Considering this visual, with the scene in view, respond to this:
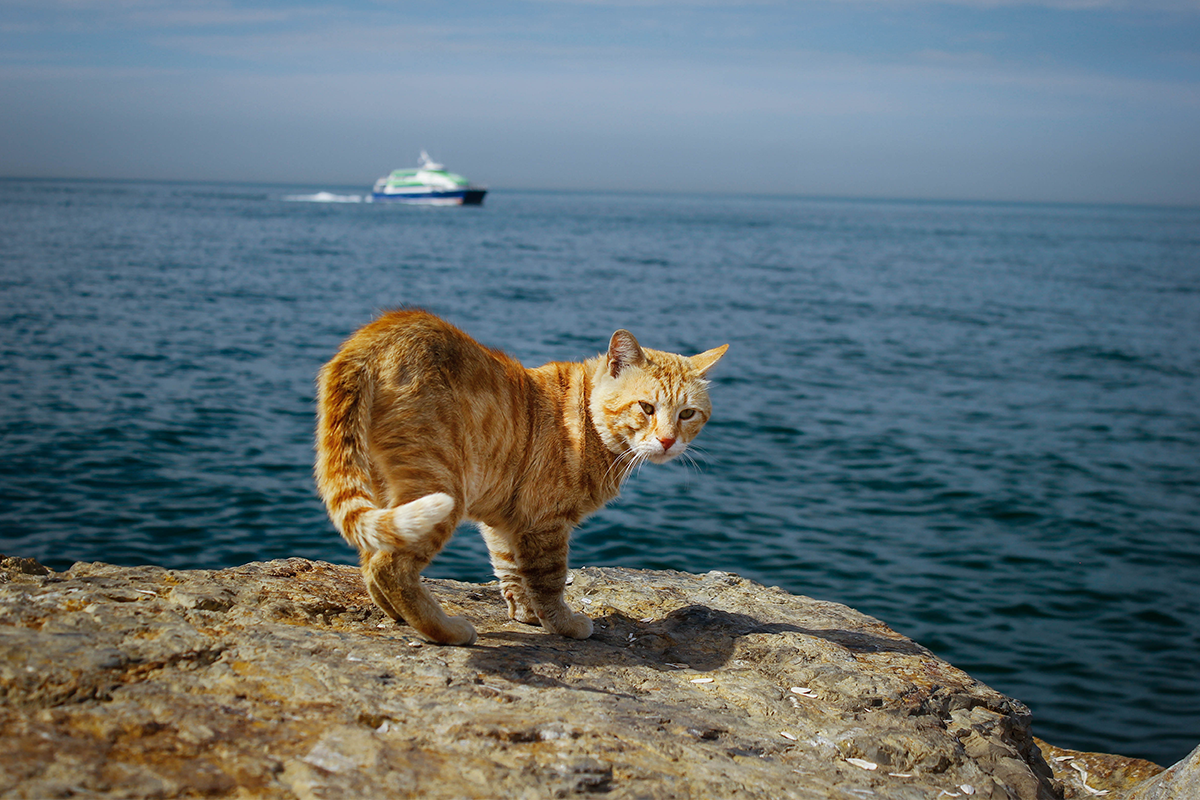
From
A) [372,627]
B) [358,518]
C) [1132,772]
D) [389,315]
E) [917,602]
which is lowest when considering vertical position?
[917,602]

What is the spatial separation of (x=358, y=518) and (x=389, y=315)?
0.97m

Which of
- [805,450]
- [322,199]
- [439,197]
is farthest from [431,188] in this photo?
[805,450]

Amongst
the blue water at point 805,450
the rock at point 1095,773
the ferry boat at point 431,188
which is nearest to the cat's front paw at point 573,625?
the rock at point 1095,773

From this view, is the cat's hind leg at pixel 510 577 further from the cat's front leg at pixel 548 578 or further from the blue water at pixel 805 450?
the blue water at pixel 805 450

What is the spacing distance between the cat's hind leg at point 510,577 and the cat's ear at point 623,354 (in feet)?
3.26

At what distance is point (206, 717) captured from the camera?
87.5 inches

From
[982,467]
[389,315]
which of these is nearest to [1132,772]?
[389,315]

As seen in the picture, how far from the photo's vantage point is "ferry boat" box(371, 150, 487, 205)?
87188 millimetres

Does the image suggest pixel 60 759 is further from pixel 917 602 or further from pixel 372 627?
pixel 917 602

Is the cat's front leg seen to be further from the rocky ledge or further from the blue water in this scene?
the blue water

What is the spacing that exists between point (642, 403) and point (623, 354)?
285 millimetres

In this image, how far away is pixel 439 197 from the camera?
290 feet

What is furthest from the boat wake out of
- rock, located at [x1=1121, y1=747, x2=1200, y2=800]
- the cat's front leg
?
rock, located at [x1=1121, y1=747, x2=1200, y2=800]

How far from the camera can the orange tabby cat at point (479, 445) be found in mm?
3137
